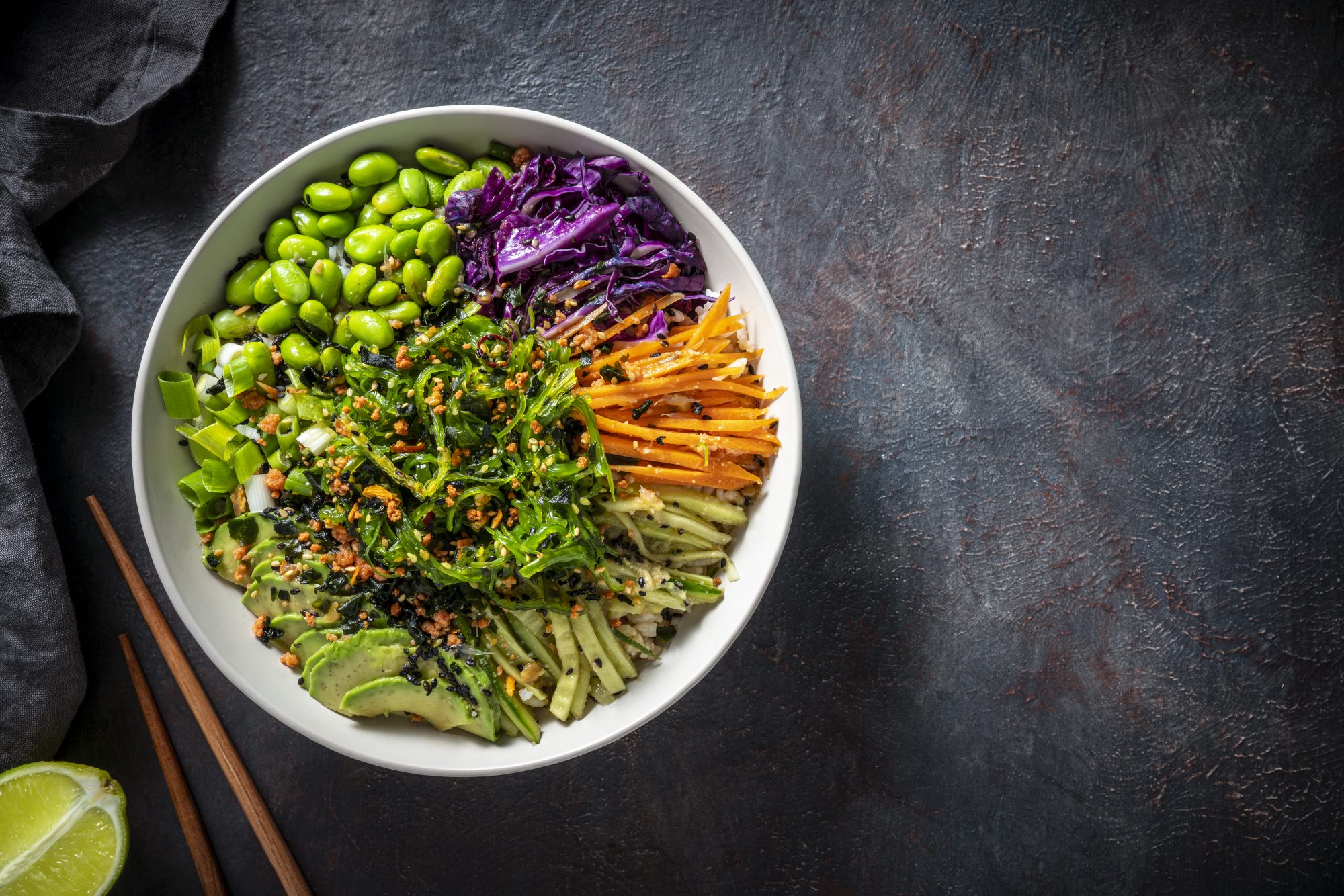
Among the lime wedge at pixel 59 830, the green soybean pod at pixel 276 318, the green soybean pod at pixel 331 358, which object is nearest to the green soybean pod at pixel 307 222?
the green soybean pod at pixel 276 318

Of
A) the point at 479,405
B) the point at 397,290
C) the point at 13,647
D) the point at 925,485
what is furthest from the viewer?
the point at 925,485

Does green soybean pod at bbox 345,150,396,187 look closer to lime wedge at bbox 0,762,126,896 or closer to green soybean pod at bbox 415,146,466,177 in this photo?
green soybean pod at bbox 415,146,466,177

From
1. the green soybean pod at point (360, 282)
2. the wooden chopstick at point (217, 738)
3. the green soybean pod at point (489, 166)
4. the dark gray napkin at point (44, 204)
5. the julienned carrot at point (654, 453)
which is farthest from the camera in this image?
the wooden chopstick at point (217, 738)

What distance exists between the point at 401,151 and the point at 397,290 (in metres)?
0.43

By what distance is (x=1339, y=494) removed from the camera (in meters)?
2.77

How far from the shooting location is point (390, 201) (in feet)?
7.72

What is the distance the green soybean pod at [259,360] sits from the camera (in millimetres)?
2281

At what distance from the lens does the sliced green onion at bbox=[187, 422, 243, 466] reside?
2291mm

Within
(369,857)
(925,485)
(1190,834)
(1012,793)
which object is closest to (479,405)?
(925,485)

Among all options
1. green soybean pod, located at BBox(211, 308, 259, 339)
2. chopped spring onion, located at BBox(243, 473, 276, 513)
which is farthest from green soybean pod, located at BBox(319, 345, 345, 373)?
chopped spring onion, located at BBox(243, 473, 276, 513)

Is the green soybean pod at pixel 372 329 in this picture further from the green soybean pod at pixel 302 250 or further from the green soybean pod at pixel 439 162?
the green soybean pod at pixel 439 162

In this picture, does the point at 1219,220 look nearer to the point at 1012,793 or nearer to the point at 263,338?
the point at 1012,793

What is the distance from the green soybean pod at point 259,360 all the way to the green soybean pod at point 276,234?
259 millimetres

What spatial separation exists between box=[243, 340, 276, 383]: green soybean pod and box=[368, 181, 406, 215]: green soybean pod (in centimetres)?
50
